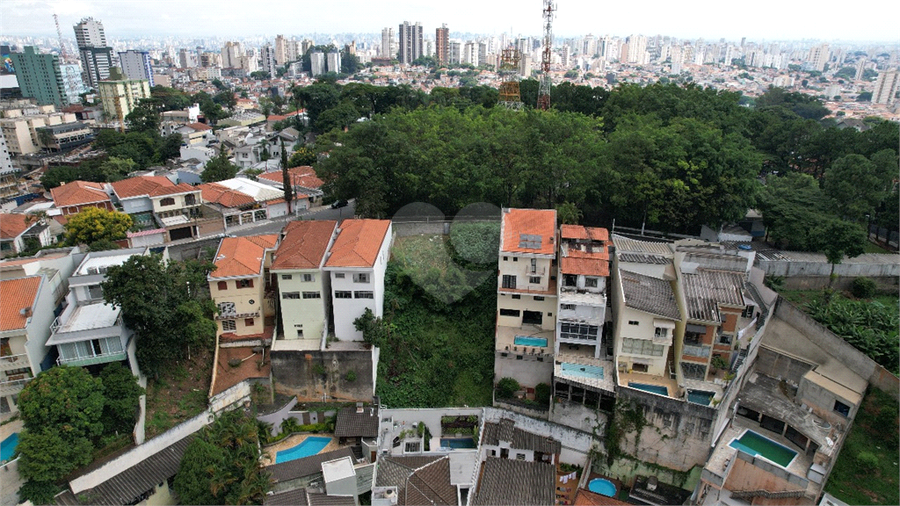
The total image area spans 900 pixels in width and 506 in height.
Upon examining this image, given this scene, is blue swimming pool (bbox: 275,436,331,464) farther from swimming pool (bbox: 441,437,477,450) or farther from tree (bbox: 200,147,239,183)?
tree (bbox: 200,147,239,183)

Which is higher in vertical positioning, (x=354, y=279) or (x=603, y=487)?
(x=354, y=279)

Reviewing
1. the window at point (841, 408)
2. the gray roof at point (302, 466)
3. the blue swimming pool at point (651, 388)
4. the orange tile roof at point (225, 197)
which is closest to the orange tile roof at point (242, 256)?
the gray roof at point (302, 466)

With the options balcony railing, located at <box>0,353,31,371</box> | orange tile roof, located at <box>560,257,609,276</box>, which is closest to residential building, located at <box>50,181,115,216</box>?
balcony railing, located at <box>0,353,31,371</box>

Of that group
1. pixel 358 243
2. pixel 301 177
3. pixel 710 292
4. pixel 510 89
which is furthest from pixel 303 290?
pixel 510 89

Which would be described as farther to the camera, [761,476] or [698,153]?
[698,153]

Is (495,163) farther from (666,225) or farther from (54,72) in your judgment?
(54,72)

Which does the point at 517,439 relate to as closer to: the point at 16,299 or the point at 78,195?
the point at 16,299

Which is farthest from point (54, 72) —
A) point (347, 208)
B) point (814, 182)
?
point (814, 182)
